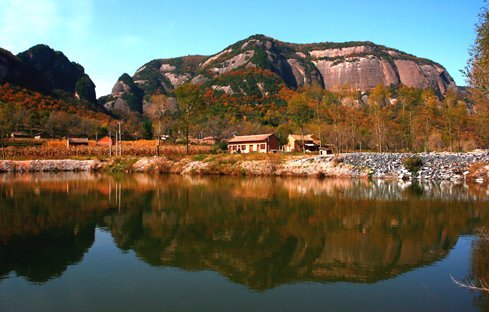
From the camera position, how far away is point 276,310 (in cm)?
761

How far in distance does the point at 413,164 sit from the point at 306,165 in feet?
39.8

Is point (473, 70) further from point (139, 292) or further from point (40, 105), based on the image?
point (40, 105)

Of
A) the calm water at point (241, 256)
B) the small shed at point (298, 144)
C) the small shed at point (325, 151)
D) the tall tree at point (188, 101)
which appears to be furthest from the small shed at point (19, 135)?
the calm water at point (241, 256)

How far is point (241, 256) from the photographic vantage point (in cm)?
1138

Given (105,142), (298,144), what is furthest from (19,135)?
(298,144)

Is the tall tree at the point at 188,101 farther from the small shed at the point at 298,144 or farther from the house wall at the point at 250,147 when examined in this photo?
the small shed at the point at 298,144

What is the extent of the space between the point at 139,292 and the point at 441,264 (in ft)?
28.7

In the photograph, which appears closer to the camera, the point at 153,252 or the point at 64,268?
the point at 64,268

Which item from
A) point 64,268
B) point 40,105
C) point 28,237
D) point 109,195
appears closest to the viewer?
point 64,268

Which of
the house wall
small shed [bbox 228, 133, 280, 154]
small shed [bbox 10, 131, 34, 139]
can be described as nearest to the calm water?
the house wall

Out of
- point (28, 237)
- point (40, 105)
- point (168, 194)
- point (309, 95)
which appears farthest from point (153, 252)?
point (40, 105)

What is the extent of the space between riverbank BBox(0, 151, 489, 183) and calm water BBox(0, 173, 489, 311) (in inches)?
780

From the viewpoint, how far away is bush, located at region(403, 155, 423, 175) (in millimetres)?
40750

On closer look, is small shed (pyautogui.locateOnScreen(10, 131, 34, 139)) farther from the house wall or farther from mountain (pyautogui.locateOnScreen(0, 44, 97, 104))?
mountain (pyautogui.locateOnScreen(0, 44, 97, 104))
